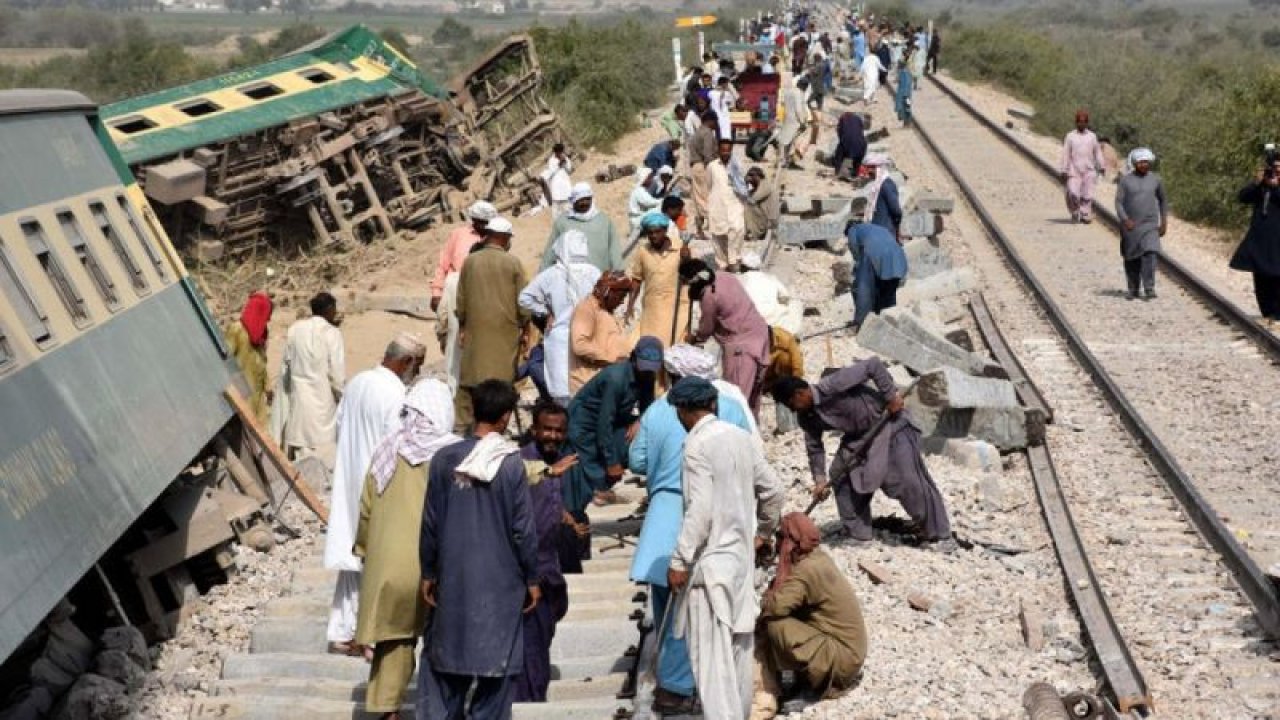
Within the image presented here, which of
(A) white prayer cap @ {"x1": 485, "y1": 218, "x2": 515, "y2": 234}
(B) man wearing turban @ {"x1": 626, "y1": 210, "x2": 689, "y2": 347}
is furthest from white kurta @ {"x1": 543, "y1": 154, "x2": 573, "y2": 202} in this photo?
(A) white prayer cap @ {"x1": 485, "y1": 218, "x2": 515, "y2": 234}

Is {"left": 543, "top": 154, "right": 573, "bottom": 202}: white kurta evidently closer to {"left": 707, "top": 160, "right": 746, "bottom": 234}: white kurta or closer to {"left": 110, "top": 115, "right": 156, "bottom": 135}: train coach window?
{"left": 707, "top": 160, "right": 746, "bottom": 234}: white kurta

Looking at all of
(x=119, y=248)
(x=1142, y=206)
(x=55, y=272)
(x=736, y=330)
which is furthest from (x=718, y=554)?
(x=1142, y=206)

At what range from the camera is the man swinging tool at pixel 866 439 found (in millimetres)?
9453

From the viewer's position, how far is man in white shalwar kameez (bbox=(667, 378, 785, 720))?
21.4 ft

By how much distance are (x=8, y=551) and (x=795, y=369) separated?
17.2 ft

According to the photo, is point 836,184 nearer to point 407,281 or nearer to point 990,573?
point 407,281

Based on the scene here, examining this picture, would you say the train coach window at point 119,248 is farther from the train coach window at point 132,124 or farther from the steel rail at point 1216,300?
the train coach window at point 132,124

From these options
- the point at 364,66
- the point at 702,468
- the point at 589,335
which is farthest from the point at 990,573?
the point at 364,66

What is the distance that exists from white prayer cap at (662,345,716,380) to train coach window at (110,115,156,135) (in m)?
15.1

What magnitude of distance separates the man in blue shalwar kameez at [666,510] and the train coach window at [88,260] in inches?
162

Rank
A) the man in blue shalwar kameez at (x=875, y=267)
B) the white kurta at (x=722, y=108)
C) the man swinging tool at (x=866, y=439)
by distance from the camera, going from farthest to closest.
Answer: the white kurta at (x=722, y=108) → the man in blue shalwar kameez at (x=875, y=267) → the man swinging tool at (x=866, y=439)

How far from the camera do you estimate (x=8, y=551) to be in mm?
6844

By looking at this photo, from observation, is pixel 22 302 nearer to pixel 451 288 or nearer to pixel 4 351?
pixel 4 351

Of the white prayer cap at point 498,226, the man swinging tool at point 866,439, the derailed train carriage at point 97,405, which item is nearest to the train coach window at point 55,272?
the derailed train carriage at point 97,405
